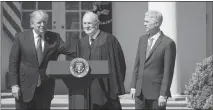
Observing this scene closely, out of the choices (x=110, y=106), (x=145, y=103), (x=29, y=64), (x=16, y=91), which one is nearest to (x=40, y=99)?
(x=16, y=91)

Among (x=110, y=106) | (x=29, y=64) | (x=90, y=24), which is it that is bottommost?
(x=110, y=106)

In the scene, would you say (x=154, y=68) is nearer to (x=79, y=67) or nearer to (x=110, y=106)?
(x=110, y=106)

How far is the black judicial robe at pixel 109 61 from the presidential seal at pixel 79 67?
0.54m

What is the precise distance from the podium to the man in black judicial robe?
42 centimetres

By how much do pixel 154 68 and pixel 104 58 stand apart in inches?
26.6

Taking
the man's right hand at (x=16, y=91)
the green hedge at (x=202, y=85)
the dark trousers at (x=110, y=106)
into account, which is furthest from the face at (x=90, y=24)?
the green hedge at (x=202, y=85)

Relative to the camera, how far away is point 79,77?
5855 mm

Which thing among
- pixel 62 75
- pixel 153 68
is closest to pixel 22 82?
pixel 62 75

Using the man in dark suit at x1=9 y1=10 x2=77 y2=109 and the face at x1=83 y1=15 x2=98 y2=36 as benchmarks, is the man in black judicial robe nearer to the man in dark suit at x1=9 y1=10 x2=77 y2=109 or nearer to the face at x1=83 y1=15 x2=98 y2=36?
the face at x1=83 y1=15 x2=98 y2=36

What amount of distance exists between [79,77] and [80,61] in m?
0.17

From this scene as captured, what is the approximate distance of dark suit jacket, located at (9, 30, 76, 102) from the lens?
675 cm

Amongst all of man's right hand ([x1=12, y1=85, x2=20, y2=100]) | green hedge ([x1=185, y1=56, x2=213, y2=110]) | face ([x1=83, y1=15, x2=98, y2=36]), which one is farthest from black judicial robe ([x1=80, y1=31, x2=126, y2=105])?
green hedge ([x1=185, y1=56, x2=213, y2=110])

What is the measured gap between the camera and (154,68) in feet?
22.2

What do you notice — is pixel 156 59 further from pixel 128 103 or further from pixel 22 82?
pixel 128 103
